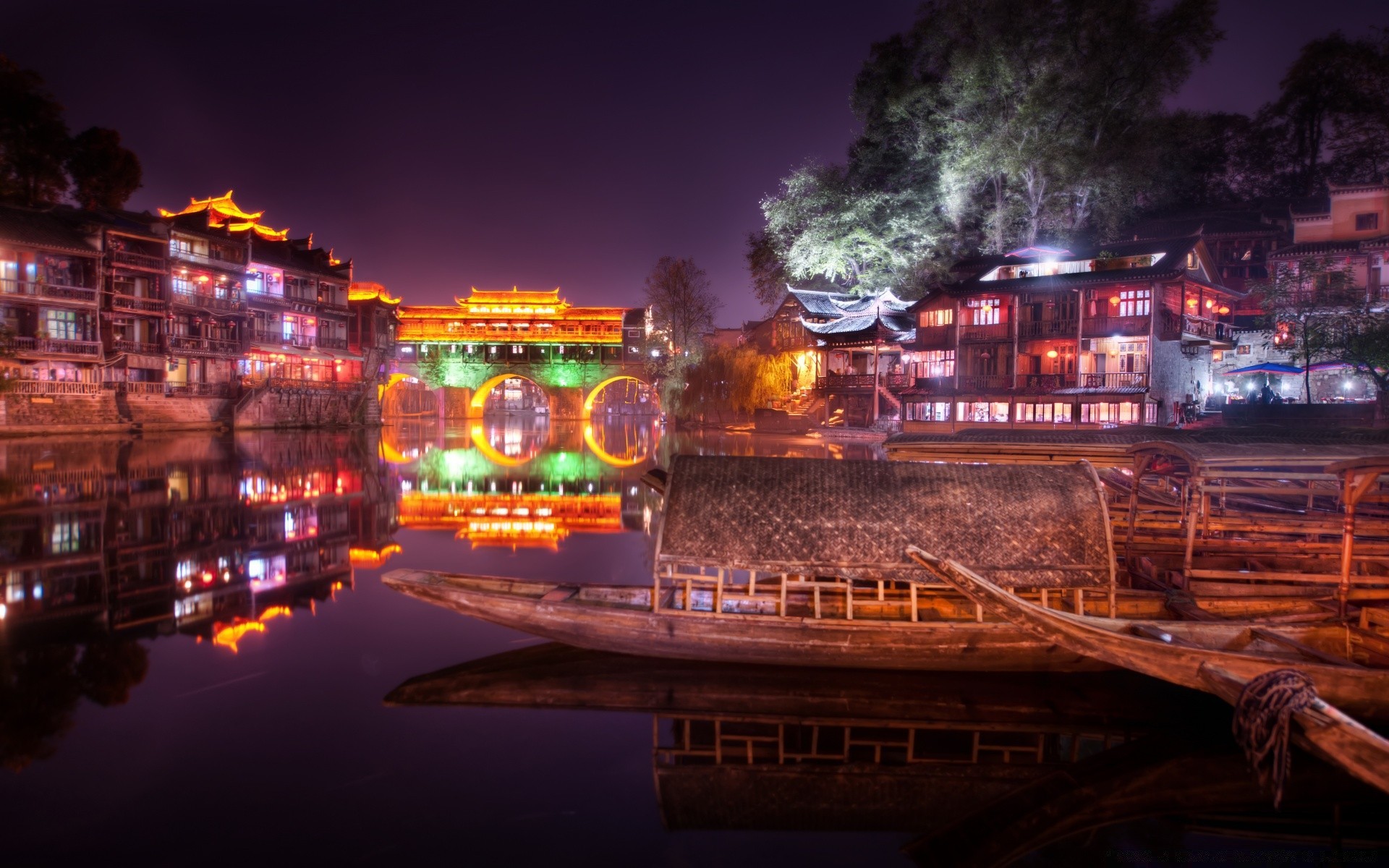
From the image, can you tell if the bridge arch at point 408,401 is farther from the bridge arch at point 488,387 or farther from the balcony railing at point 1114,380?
the balcony railing at point 1114,380

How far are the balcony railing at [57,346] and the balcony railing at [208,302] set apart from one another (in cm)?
572

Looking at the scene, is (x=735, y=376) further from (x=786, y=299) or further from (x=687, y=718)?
(x=687, y=718)

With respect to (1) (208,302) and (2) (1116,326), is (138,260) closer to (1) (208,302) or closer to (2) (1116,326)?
(1) (208,302)

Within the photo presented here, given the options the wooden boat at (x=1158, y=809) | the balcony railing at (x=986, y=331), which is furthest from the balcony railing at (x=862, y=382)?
the wooden boat at (x=1158, y=809)

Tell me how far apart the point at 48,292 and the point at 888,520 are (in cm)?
4210

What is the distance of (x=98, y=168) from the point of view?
149ft

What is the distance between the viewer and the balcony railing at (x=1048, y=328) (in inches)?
1398

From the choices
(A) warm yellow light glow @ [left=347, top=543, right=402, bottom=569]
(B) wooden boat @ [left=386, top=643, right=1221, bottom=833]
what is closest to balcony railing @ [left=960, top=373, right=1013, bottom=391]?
(A) warm yellow light glow @ [left=347, top=543, right=402, bottom=569]

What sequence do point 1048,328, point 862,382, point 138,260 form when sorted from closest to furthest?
point 1048,328
point 138,260
point 862,382

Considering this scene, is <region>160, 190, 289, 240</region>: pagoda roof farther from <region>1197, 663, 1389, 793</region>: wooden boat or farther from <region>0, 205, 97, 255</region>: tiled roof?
<region>1197, 663, 1389, 793</region>: wooden boat

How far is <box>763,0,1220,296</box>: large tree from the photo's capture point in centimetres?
3747

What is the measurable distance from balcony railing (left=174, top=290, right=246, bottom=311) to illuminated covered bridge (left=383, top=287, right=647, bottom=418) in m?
23.0

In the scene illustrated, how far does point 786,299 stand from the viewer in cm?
5078

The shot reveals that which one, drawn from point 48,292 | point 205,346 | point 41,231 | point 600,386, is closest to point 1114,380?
point 600,386
